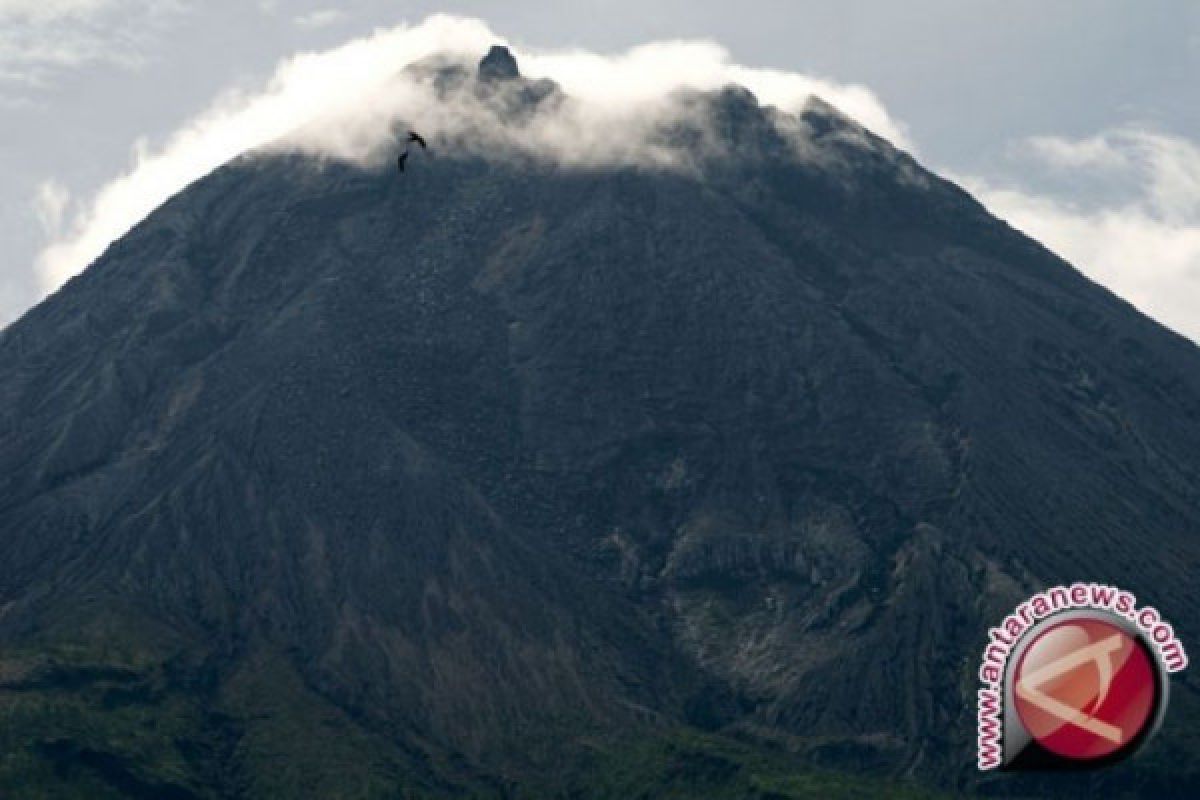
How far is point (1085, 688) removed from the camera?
81.4 meters

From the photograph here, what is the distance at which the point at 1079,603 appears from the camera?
83875 mm

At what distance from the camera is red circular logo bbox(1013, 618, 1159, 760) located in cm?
7894

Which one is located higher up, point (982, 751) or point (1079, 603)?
point (1079, 603)

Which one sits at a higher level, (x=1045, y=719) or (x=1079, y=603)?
(x=1079, y=603)

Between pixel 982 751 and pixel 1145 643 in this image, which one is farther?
pixel 982 751

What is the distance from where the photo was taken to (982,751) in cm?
8831

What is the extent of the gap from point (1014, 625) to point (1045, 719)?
5.68 m

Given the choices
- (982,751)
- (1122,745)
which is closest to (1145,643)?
(1122,745)

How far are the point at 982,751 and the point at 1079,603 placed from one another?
984 cm

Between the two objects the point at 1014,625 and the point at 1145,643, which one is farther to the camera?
the point at 1014,625

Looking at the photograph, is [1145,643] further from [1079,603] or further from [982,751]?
[982,751]

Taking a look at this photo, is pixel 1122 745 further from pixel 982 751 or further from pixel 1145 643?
pixel 982 751

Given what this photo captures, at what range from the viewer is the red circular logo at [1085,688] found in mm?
78938

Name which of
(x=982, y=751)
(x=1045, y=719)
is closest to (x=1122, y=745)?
(x=1045, y=719)
